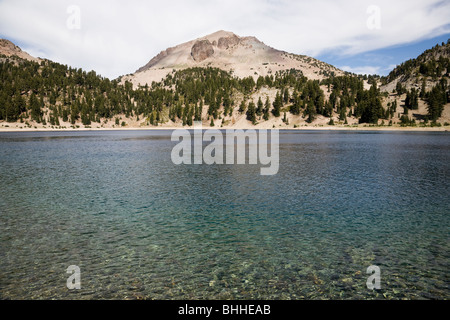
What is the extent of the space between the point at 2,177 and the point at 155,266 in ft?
98.8

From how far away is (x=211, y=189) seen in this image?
27203 mm

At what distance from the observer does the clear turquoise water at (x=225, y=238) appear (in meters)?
11.1

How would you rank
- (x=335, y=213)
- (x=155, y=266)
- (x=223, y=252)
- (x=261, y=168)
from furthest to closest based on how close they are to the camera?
(x=261, y=168) → (x=335, y=213) → (x=223, y=252) → (x=155, y=266)

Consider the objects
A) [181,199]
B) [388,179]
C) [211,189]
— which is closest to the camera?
[181,199]

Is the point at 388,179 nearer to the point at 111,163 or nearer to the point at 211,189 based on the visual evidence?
the point at 211,189

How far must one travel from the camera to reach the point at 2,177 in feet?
107

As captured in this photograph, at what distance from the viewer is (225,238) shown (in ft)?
51.3

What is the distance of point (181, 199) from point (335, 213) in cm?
1193

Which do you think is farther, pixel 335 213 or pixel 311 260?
pixel 335 213

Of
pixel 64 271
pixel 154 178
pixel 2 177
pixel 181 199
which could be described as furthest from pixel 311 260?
pixel 2 177

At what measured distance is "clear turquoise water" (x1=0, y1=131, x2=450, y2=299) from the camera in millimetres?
11141
